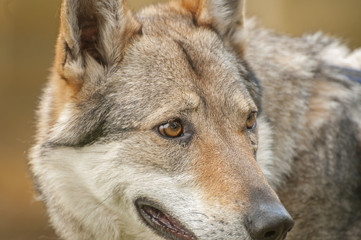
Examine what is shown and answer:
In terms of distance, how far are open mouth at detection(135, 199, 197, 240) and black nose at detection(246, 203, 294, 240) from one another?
0.59m

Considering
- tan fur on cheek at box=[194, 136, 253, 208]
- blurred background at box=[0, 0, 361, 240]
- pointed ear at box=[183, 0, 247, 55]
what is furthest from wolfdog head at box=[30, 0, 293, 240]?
blurred background at box=[0, 0, 361, 240]

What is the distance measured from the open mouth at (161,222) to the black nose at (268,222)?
0.59m

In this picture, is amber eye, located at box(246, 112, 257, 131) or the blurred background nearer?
amber eye, located at box(246, 112, 257, 131)

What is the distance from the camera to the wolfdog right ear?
4341 millimetres

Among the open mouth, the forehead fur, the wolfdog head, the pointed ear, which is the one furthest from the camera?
the pointed ear

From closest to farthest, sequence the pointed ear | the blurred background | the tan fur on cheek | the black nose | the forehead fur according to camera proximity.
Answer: the black nose
the tan fur on cheek
the forehead fur
the pointed ear
the blurred background

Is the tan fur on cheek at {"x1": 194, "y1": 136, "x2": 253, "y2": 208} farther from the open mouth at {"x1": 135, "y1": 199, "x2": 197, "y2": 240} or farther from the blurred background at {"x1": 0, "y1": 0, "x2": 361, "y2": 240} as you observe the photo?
the blurred background at {"x1": 0, "y1": 0, "x2": 361, "y2": 240}

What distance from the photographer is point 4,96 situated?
10195mm

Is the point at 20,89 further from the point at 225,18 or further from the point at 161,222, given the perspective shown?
the point at 161,222

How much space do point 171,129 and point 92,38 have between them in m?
1.01

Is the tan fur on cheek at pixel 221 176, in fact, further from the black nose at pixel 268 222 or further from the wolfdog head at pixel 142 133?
the black nose at pixel 268 222

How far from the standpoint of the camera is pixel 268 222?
3.62m

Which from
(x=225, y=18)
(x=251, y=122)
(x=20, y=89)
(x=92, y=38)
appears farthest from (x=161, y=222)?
(x=20, y=89)

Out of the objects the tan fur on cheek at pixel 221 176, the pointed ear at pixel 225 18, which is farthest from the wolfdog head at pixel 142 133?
the pointed ear at pixel 225 18
